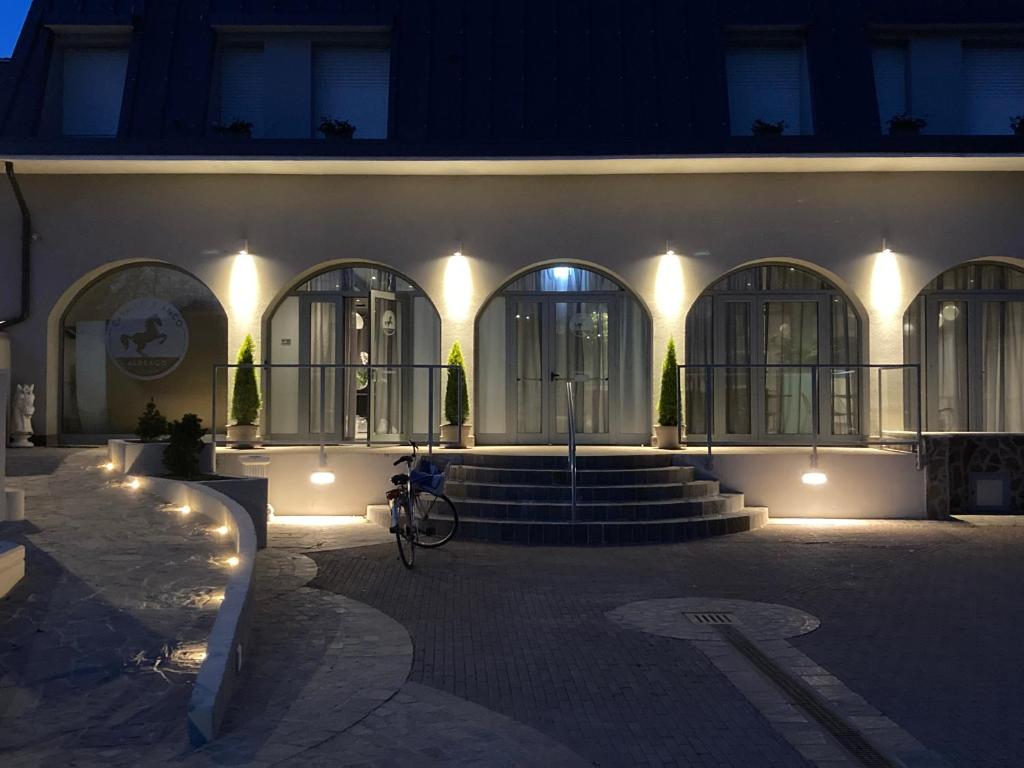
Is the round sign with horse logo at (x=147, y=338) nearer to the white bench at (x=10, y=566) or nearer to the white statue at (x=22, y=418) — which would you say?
the white statue at (x=22, y=418)

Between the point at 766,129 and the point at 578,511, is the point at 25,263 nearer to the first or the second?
the point at 578,511

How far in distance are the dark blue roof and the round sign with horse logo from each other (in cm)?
258

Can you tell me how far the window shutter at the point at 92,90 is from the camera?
1667 centimetres

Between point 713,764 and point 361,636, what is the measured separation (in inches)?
119

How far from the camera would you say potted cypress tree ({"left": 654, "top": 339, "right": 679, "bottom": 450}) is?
14.7 meters

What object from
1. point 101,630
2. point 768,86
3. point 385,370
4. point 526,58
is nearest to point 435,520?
point 385,370

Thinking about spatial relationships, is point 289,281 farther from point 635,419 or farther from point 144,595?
point 144,595

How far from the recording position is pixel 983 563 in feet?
33.4

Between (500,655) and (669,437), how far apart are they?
8388 mm

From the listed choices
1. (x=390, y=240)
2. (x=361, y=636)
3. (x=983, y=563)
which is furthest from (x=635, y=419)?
(x=361, y=636)

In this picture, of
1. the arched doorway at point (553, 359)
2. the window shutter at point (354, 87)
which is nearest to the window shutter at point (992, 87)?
the arched doorway at point (553, 359)

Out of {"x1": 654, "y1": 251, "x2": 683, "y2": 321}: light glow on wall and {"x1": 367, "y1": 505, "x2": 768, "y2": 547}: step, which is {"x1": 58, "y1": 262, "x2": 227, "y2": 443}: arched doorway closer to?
{"x1": 367, "y1": 505, "x2": 768, "y2": 547}: step

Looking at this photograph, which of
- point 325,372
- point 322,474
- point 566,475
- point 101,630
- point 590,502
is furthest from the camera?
point 325,372

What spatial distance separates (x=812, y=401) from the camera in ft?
47.7
